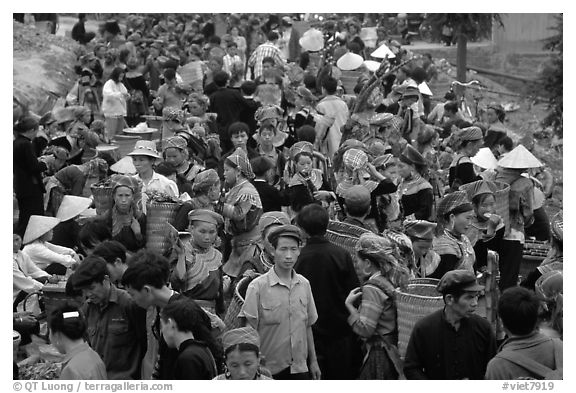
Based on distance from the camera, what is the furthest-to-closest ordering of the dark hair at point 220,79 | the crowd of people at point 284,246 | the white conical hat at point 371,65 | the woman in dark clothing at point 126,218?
the white conical hat at point 371,65 → the dark hair at point 220,79 → the woman in dark clothing at point 126,218 → the crowd of people at point 284,246

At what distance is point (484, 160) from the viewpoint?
1463cm

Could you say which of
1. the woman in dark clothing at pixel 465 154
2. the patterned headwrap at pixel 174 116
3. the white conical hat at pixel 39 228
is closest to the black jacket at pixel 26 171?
the patterned headwrap at pixel 174 116

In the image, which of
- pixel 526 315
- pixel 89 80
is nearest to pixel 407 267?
pixel 526 315

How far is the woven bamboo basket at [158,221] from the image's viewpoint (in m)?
10.5

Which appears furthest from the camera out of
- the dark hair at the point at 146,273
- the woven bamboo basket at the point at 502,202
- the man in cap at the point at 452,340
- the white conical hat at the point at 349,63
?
the white conical hat at the point at 349,63

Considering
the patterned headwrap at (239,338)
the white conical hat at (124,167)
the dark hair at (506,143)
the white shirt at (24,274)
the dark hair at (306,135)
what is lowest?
the dark hair at (506,143)

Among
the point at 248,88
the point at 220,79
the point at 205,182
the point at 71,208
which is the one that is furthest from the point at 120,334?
the point at 248,88

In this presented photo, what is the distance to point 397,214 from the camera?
12352 millimetres

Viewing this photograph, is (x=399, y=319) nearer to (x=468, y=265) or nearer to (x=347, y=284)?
(x=347, y=284)

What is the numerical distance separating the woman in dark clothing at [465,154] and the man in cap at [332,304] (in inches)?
187

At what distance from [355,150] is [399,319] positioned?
449 cm

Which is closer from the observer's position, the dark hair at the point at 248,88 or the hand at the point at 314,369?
the hand at the point at 314,369

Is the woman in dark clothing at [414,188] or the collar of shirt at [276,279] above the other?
the collar of shirt at [276,279]

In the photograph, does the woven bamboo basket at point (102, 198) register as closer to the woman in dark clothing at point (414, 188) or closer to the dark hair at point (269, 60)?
the woman in dark clothing at point (414, 188)
